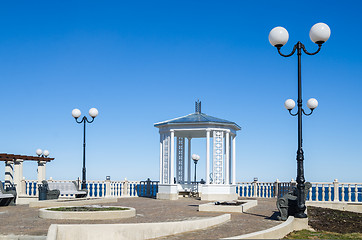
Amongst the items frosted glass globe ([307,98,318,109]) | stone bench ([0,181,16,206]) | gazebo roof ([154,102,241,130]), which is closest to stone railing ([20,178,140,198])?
gazebo roof ([154,102,241,130])

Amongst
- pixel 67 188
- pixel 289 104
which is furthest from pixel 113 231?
pixel 67 188

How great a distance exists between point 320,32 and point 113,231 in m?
7.31

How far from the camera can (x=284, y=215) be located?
1277 cm

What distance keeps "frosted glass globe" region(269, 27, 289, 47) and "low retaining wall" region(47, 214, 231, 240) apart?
539 cm

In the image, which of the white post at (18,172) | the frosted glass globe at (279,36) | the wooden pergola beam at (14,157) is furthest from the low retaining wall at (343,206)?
the white post at (18,172)

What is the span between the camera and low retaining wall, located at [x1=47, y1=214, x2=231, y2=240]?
30.4 feet

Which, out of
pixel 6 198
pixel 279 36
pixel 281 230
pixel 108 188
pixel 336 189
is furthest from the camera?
pixel 108 188

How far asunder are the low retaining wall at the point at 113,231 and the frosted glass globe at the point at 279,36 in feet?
17.7

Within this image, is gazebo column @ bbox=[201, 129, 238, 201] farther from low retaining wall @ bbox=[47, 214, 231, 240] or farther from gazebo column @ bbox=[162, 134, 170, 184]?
low retaining wall @ bbox=[47, 214, 231, 240]

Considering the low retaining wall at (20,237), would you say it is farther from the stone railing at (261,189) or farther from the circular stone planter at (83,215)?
the stone railing at (261,189)

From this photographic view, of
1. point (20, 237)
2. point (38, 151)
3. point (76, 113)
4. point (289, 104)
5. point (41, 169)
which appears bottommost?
point (20, 237)

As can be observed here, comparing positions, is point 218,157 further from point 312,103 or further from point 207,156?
point 312,103

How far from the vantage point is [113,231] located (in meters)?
9.57

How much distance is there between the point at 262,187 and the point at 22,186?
43.8ft
